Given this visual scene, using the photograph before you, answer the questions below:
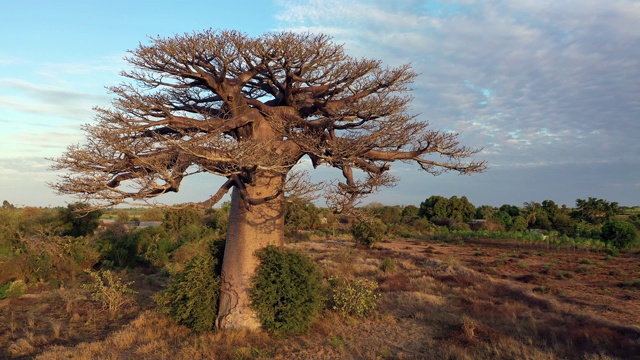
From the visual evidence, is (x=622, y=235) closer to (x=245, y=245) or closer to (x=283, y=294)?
(x=283, y=294)

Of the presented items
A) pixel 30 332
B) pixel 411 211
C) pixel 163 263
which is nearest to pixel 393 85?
pixel 30 332

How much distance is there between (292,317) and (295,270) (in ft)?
2.38

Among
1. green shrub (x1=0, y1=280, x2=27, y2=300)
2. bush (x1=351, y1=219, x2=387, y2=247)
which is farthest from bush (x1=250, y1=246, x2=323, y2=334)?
bush (x1=351, y1=219, x2=387, y2=247)

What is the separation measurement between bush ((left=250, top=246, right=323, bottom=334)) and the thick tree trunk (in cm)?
15

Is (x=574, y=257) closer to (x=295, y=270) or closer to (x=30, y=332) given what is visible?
(x=295, y=270)

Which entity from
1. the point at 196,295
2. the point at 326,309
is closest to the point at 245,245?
the point at 196,295

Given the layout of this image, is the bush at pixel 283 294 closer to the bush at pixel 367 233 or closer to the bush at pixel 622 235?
the bush at pixel 367 233

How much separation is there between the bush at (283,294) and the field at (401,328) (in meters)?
0.23

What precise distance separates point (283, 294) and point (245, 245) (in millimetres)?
992

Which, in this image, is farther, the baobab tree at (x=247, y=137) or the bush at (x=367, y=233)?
the bush at (x=367, y=233)

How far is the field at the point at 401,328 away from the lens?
5.88 metres

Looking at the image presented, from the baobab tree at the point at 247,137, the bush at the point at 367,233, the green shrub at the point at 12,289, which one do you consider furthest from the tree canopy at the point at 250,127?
Answer: the bush at the point at 367,233

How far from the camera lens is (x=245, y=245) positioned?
22.8 ft

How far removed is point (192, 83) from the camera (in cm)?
704
